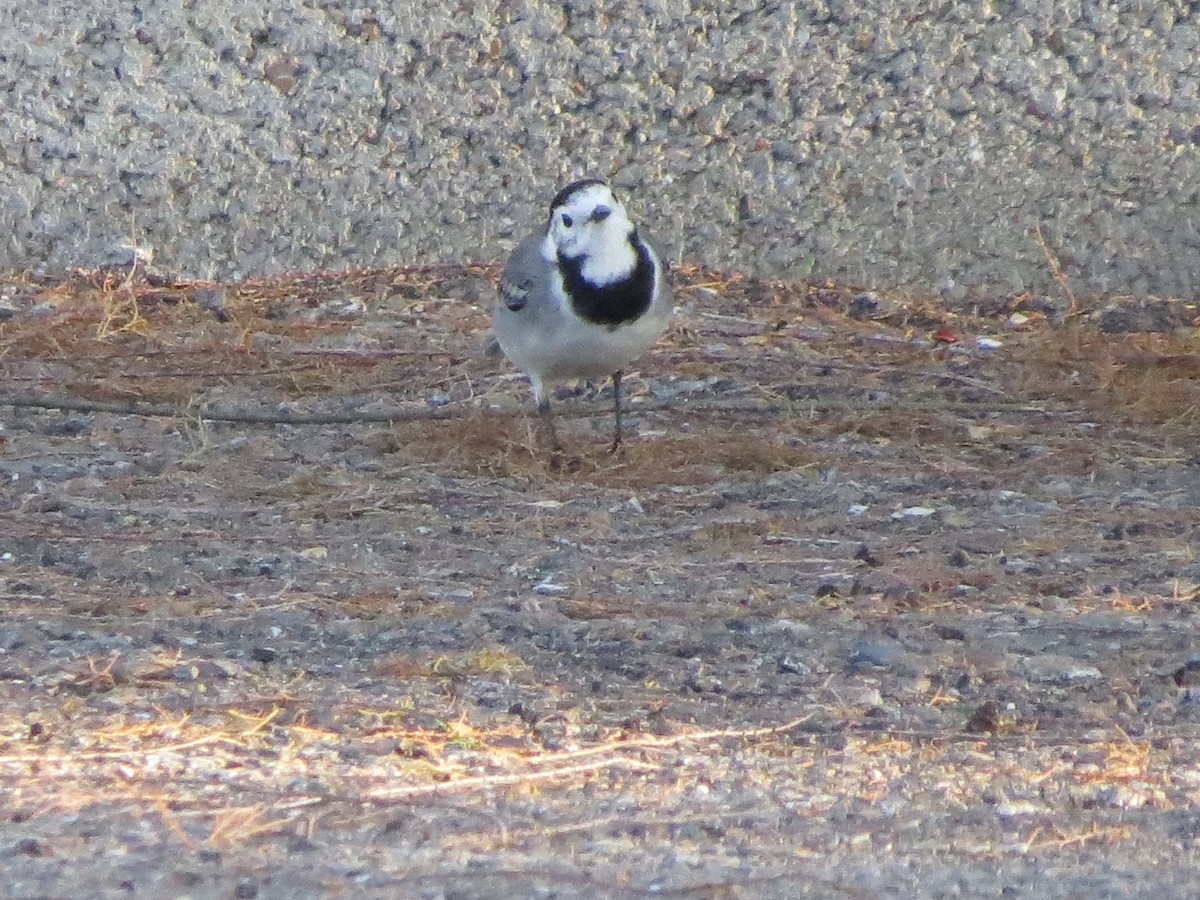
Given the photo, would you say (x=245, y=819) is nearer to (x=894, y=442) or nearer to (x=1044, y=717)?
(x=1044, y=717)

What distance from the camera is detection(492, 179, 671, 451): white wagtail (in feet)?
20.0

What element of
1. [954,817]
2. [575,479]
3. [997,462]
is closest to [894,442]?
[997,462]

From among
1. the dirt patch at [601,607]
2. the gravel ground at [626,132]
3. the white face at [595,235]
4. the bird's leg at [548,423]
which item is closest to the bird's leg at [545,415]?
the bird's leg at [548,423]

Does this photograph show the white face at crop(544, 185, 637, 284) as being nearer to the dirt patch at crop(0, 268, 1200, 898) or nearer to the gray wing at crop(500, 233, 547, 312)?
the gray wing at crop(500, 233, 547, 312)

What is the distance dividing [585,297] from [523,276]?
0.27 metres

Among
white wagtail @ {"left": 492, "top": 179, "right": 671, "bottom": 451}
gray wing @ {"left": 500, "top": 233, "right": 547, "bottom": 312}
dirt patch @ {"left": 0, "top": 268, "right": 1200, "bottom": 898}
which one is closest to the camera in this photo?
dirt patch @ {"left": 0, "top": 268, "right": 1200, "bottom": 898}

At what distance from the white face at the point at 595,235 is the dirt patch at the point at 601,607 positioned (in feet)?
1.84

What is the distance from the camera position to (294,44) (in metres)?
7.86

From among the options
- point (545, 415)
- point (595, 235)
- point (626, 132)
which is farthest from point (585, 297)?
point (626, 132)

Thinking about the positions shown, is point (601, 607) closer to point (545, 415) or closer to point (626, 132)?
point (545, 415)

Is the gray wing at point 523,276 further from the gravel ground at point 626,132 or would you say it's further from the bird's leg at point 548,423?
the gravel ground at point 626,132

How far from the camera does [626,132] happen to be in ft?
26.1

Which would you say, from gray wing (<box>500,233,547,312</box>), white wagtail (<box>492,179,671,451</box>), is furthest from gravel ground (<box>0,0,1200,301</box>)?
white wagtail (<box>492,179,671,451</box>)

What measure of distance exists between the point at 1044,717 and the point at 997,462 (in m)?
2.35
